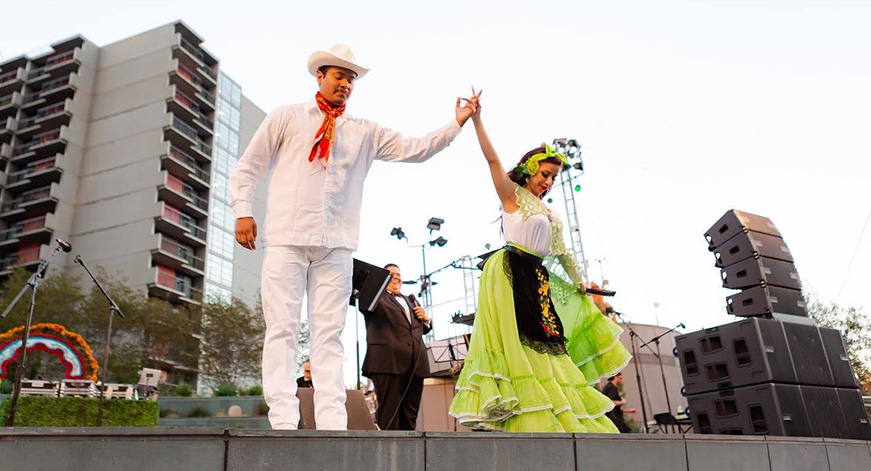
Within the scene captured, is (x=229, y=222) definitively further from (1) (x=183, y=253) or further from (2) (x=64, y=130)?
(2) (x=64, y=130)

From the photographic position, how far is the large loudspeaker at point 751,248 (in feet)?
20.9

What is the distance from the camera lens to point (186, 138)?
38375 millimetres

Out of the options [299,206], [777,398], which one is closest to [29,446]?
[299,206]

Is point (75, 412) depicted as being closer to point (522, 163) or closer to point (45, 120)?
point (522, 163)

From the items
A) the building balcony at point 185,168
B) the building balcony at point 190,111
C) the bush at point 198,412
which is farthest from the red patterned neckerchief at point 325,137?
the building balcony at point 190,111

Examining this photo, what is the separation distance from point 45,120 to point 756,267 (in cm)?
4203

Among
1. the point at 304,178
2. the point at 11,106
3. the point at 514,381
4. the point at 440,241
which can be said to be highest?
the point at 11,106

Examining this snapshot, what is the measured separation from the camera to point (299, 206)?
317 centimetres

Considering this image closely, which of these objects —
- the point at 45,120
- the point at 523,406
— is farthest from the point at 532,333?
the point at 45,120

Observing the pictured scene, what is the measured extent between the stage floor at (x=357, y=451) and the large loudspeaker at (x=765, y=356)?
77.3 inches

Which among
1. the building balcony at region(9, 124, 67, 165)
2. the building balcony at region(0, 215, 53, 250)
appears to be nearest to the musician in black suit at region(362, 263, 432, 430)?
the building balcony at region(0, 215, 53, 250)

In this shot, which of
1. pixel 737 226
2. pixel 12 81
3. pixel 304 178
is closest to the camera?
pixel 304 178

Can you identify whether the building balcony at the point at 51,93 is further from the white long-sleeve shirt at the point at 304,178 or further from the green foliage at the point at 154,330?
the white long-sleeve shirt at the point at 304,178

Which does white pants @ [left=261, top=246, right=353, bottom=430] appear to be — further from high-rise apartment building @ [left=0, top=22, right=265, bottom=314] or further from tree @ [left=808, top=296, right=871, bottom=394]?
high-rise apartment building @ [left=0, top=22, right=265, bottom=314]
